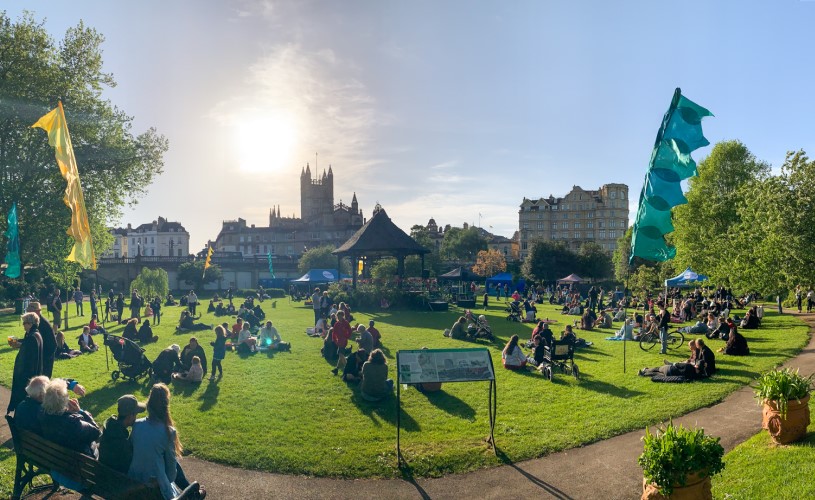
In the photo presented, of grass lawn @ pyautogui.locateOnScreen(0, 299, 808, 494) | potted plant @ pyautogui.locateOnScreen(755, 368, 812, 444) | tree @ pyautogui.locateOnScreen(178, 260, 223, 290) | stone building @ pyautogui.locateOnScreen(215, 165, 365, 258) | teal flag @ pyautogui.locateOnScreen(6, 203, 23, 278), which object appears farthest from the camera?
stone building @ pyautogui.locateOnScreen(215, 165, 365, 258)

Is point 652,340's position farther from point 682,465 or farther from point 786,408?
point 682,465

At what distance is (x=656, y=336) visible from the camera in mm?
18203

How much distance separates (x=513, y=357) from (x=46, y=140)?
1133 inches

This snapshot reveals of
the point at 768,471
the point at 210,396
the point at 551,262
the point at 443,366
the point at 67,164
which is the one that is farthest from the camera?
the point at 551,262

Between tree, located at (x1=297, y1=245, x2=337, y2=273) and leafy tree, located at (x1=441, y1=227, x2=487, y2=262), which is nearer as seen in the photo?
tree, located at (x1=297, y1=245, x2=337, y2=273)

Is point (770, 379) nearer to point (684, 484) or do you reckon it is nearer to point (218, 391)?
point (684, 484)

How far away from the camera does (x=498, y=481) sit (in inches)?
300

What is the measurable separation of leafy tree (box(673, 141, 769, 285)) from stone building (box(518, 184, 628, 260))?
73966 millimetres

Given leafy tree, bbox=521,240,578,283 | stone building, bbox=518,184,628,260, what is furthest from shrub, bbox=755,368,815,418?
stone building, bbox=518,184,628,260

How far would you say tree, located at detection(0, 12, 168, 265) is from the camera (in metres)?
27.3

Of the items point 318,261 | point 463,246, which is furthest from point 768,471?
point 463,246

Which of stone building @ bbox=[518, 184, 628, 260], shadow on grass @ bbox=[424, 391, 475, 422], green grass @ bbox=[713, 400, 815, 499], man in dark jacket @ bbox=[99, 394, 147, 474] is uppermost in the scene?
stone building @ bbox=[518, 184, 628, 260]

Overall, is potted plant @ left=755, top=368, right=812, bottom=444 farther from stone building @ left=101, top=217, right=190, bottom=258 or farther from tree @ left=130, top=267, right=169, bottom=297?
stone building @ left=101, top=217, right=190, bottom=258

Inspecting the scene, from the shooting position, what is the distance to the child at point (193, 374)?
13383 millimetres
